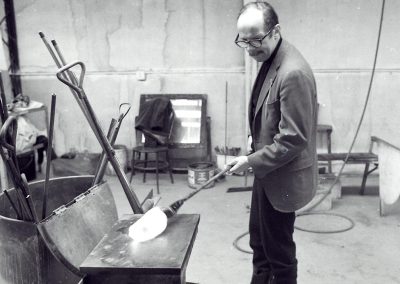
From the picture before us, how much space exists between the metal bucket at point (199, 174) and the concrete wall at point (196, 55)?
21.2 inches

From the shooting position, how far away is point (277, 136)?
187cm

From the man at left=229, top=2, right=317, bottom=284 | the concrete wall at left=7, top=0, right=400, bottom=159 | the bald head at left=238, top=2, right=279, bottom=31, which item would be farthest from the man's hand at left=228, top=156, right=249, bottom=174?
the concrete wall at left=7, top=0, right=400, bottom=159

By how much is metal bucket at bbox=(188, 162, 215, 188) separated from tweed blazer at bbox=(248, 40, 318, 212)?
2.32 metres

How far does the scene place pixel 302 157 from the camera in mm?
1987

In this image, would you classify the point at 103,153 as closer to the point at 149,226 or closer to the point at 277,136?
the point at 149,226

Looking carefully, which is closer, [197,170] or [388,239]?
[388,239]

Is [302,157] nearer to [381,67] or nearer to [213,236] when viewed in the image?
[213,236]

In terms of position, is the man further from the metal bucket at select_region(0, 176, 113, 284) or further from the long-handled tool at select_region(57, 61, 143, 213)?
the metal bucket at select_region(0, 176, 113, 284)

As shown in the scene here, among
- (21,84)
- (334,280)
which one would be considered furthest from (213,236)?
(21,84)

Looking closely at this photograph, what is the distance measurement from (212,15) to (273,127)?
119 inches

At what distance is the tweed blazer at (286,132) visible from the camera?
1826 millimetres

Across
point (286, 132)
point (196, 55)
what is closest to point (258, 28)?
point (286, 132)

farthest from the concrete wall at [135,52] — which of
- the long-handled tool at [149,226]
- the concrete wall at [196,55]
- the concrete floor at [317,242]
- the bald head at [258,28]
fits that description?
the long-handled tool at [149,226]

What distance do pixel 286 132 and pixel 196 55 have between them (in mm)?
3132
